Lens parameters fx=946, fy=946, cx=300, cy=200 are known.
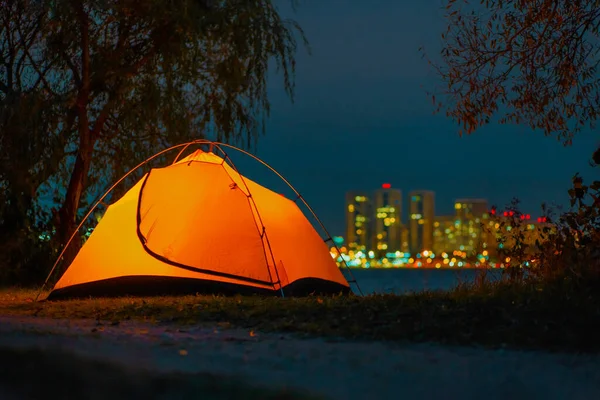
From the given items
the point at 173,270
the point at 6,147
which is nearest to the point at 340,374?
the point at 173,270

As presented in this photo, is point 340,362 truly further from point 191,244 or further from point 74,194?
point 74,194

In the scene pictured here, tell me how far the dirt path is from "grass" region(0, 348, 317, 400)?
0.61 ft

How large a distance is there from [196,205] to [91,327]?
475 centimetres

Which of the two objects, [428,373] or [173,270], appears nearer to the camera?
[428,373]

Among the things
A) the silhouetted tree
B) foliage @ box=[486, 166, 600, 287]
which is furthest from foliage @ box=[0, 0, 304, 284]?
foliage @ box=[486, 166, 600, 287]

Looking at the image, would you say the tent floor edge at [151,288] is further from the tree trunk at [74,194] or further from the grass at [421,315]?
the tree trunk at [74,194]

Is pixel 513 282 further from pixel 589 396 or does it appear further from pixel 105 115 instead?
pixel 105 115

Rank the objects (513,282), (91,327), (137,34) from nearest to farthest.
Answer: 1. (91,327)
2. (513,282)
3. (137,34)

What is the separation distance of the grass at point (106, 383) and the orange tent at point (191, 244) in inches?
257

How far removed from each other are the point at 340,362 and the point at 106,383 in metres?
1.92

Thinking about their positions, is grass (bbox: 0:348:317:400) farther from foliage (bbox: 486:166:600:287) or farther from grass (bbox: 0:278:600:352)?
foliage (bbox: 486:166:600:287)

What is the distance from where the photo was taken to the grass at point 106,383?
252 inches

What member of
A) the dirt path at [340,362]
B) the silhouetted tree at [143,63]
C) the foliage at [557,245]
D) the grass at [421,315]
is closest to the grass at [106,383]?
the dirt path at [340,362]

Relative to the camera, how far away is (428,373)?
717 centimetres
